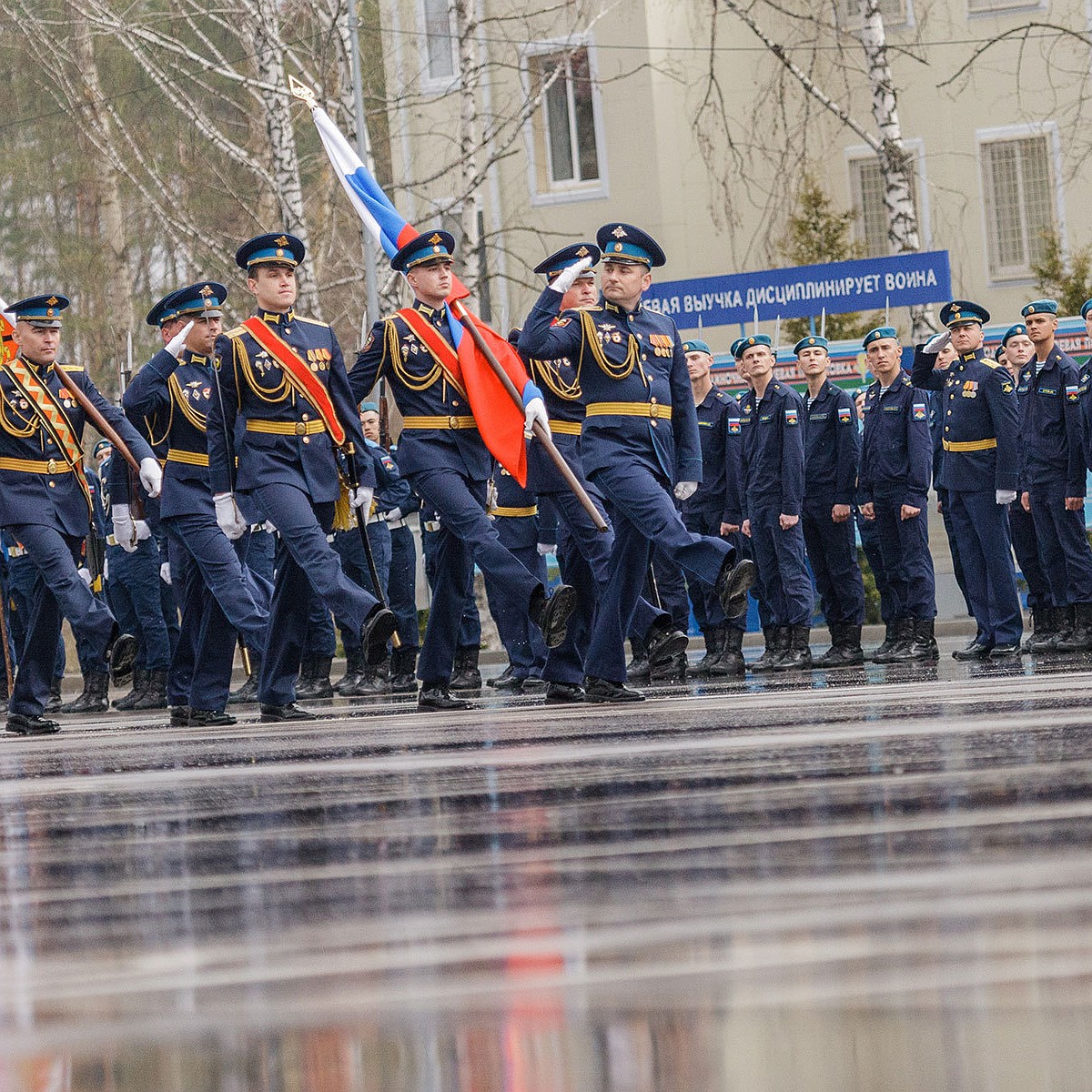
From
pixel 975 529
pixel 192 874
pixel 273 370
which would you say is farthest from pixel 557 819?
pixel 975 529

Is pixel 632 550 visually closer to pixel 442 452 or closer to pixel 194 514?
pixel 442 452

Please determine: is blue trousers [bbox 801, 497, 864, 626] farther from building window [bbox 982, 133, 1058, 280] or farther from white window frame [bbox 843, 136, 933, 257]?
building window [bbox 982, 133, 1058, 280]

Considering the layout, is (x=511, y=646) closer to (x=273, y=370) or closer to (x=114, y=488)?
(x=114, y=488)

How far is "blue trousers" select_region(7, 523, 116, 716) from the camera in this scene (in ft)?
36.1

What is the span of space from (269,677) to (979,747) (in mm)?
4550

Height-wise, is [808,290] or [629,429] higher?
[808,290]

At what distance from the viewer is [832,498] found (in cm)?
1461

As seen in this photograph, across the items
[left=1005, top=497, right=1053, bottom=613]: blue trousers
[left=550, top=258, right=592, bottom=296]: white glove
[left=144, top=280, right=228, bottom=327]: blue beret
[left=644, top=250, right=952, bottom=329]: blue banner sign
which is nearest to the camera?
[left=550, top=258, right=592, bottom=296]: white glove

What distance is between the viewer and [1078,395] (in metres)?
14.0

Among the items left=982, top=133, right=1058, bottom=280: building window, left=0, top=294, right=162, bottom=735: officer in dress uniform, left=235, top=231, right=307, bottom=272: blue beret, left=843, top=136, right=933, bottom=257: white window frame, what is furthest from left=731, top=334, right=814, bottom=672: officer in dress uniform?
left=982, top=133, right=1058, bottom=280: building window

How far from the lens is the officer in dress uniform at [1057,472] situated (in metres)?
14.0

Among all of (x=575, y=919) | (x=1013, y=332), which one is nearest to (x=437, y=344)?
(x=1013, y=332)

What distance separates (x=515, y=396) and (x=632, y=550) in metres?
1.30

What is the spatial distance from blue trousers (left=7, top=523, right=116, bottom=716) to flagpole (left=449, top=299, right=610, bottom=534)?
7.32ft
